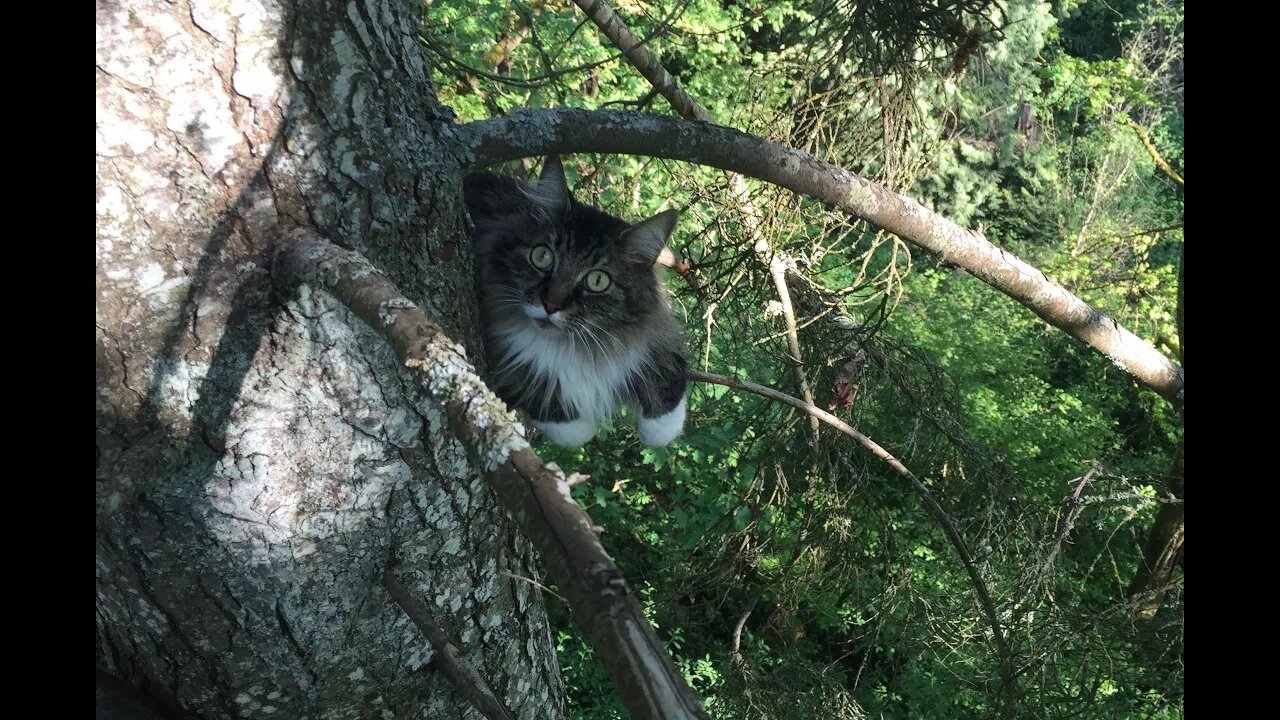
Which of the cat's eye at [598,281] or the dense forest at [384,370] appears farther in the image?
Result: the cat's eye at [598,281]

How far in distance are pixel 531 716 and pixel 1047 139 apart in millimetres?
11936

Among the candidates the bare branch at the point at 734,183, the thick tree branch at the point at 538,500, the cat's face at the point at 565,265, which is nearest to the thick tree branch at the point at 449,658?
the thick tree branch at the point at 538,500

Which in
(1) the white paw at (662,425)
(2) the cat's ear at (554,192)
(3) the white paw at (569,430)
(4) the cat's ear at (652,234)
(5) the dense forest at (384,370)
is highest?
(2) the cat's ear at (554,192)

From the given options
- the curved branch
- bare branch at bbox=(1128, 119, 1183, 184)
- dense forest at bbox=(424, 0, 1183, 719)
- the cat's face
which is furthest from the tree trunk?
bare branch at bbox=(1128, 119, 1183, 184)

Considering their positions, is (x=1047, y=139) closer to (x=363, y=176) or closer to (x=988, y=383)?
(x=988, y=383)

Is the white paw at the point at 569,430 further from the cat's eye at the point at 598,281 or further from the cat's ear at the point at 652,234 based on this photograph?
the cat's ear at the point at 652,234

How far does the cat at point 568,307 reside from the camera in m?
2.49

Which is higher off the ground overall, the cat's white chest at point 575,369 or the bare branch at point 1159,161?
the bare branch at point 1159,161

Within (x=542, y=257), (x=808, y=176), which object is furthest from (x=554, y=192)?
(x=808, y=176)

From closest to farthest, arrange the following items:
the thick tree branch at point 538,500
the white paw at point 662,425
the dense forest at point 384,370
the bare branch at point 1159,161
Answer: the thick tree branch at point 538,500
the dense forest at point 384,370
the white paw at point 662,425
the bare branch at point 1159,161

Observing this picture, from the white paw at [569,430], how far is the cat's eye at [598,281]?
441 mm

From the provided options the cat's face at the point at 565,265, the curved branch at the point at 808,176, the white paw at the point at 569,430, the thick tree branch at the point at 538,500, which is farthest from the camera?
the white paw at the point at 569,430

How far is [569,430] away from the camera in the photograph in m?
2.71
